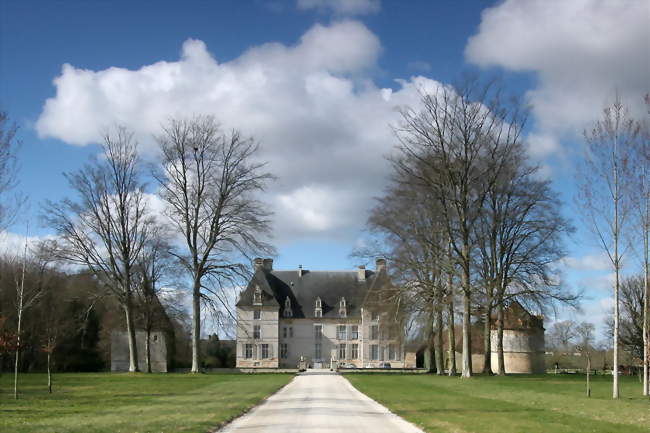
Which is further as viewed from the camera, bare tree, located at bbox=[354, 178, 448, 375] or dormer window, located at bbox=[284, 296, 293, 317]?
dormer window, located at bbox=[284, 296, 293, 317]

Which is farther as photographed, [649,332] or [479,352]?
[479,352]

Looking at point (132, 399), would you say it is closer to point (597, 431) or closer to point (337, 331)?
point (597, 431)

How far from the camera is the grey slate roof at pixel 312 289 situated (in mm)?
74625

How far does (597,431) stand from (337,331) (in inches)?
2478

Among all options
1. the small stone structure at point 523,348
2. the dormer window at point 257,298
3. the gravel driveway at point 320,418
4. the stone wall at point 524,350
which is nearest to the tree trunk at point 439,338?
the small stone structure at point 523,348

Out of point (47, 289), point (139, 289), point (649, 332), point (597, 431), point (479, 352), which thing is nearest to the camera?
point (597, 431)

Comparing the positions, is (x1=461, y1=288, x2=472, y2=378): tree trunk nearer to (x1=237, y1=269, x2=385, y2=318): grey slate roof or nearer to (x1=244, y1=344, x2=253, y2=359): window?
(x1=237, y1=269, x2=385, y2=318): grey slate roof

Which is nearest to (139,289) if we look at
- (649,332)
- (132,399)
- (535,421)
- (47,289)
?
(47,289)

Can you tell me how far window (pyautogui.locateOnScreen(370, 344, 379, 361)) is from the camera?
240 feet

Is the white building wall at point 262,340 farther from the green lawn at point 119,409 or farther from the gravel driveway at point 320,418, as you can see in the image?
the gravel driveway at point 320,418

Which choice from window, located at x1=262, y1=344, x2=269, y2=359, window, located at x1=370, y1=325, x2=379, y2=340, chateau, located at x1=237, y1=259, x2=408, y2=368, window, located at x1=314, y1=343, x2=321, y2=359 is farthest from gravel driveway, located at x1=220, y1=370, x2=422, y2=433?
window, located at x1=314, y1=343, x2=321, y2=359

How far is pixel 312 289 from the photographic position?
77438 millimetres

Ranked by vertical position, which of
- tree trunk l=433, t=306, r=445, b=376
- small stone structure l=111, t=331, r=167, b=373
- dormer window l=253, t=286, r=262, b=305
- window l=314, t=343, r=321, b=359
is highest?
dormer window l=253, t=286, r=262, b=305

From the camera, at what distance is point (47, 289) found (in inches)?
1998
